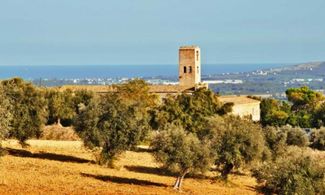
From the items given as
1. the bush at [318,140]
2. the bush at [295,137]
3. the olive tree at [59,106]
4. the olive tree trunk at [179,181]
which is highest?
the olive tree at [59,106]

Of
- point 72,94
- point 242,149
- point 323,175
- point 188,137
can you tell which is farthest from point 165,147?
point 72,94

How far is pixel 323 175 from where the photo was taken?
3822 cm

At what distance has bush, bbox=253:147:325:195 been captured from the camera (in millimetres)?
36938

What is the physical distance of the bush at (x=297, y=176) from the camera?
121ft

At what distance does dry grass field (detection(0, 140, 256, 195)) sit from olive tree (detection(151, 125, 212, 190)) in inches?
53.8

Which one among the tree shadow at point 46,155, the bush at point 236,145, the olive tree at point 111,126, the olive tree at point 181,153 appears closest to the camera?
the olive tree at point 181,153

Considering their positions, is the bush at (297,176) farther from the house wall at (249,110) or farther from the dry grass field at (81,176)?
the house wall at (249,110)

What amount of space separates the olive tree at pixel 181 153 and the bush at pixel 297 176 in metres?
7.97

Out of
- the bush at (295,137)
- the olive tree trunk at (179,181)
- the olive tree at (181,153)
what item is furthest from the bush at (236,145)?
the bush at (295,137)

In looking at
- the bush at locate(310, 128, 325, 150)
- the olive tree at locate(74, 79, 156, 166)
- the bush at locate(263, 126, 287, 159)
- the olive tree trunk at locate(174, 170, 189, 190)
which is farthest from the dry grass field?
the bush at locate(310, 128, 325, 150)

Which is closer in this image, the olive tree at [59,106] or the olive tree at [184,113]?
the olive tree at [184,113]

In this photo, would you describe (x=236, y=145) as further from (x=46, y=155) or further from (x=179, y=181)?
(x=46, y=155)

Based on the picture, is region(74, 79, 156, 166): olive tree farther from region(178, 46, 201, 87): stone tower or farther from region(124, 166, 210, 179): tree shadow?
region(178, 46, 201, 87): stone tower

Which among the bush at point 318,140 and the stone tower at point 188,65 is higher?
the stone tower at point 188,65
